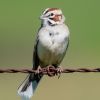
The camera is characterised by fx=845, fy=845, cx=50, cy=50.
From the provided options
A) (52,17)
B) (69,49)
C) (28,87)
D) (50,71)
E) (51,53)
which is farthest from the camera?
(69,49)

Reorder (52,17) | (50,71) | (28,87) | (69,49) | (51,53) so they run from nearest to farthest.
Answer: (50,71) < (28,87) < (51,53) < (52,17) < (69,49)

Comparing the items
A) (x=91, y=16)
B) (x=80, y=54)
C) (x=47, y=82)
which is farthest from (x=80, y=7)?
(x=47, y=82)

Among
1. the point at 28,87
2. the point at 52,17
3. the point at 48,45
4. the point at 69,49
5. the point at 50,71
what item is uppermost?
the point at 52,17

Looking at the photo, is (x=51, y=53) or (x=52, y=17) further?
(x=52, y=17)

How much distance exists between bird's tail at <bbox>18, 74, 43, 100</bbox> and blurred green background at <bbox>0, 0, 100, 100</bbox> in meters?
3.25

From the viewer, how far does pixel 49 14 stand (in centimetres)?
1044

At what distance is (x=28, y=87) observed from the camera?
1012 centimetres

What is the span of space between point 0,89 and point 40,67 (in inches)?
156

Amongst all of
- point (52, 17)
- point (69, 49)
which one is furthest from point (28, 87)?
point (69, 49)

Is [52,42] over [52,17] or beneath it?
beneath

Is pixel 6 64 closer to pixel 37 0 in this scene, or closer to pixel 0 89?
pixel 0 89

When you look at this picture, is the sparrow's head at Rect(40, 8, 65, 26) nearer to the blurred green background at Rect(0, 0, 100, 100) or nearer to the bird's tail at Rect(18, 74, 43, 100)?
the bird's tail at Rect(18, 74, 43, 100)

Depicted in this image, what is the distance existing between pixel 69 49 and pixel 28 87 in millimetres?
6159

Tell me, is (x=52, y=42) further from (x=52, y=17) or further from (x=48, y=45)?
(x=52, y=17)
